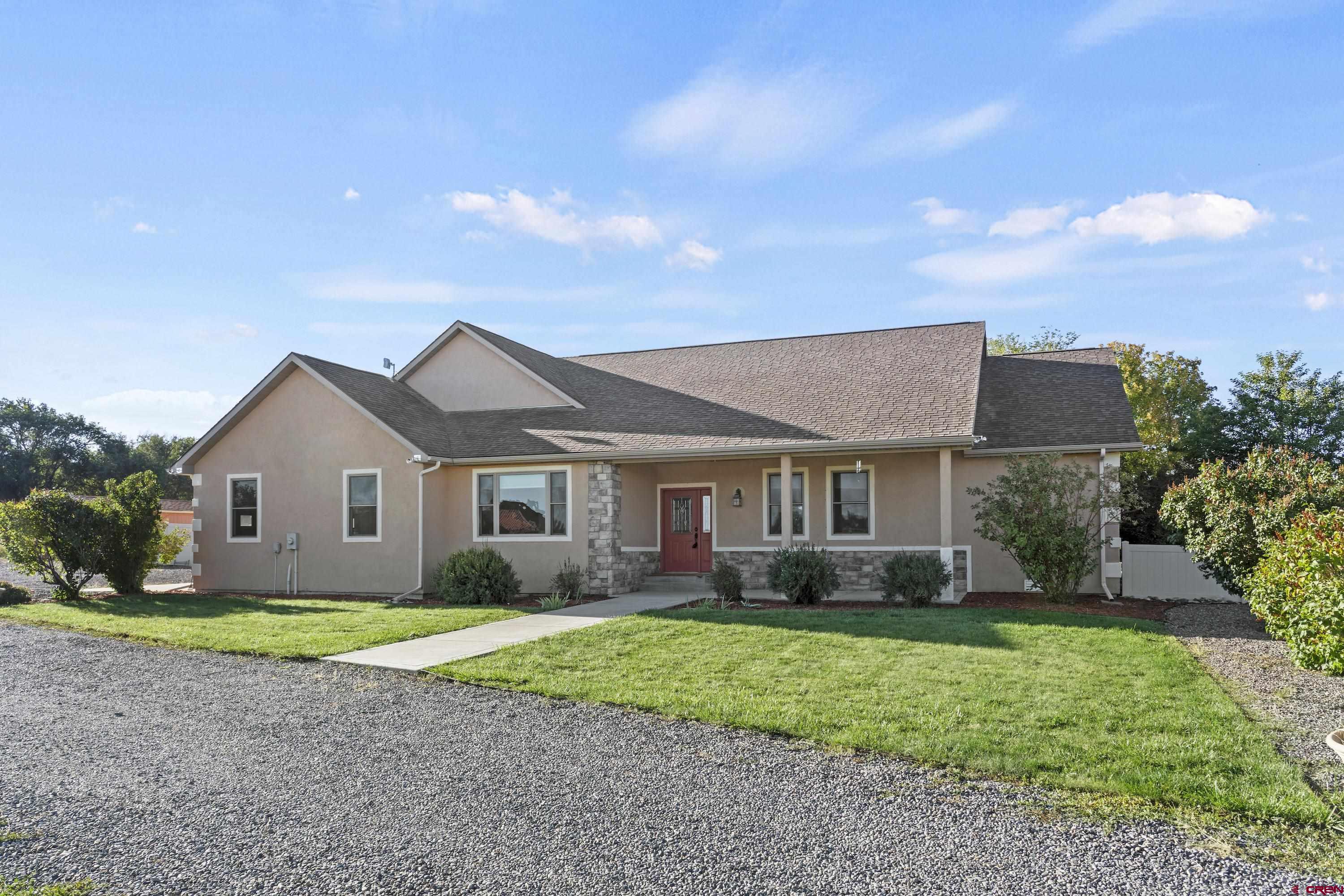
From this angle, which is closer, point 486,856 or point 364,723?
point 486,856

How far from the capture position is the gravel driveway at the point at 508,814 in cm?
387

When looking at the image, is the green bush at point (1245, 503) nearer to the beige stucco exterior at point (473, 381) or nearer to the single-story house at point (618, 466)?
the single-story house at point (618, 466)

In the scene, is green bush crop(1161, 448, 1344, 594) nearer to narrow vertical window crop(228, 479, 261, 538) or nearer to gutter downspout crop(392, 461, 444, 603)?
Answer: gutter downspout crop(392, 461, 444, 603)

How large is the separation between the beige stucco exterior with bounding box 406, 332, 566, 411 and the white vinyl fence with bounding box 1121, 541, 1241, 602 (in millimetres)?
11530

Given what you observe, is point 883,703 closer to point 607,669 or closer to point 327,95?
point 607,669

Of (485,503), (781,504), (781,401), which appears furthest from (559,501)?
(781,401)

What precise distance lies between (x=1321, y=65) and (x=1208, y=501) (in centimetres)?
547

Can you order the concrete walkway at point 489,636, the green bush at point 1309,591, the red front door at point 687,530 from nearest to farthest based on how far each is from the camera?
the green bush at point 1309,591
the concrete walkway at point 489,636
the red front door at point 687,530

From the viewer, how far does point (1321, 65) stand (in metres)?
10.2

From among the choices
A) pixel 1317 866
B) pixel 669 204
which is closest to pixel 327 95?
pixel 669 204

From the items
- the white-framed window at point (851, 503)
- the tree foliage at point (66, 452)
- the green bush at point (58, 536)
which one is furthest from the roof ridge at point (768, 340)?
the tree foliage at point (66, 452)

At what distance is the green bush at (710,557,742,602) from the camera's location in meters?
14.0

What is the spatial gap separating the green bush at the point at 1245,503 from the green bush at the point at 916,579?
337cm

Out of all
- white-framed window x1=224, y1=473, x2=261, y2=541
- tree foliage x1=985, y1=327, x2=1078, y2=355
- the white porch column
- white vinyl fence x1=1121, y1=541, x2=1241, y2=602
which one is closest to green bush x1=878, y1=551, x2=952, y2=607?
the white porch column
